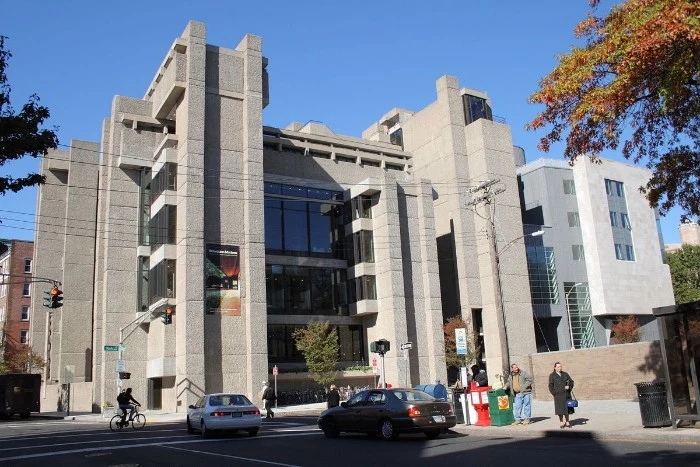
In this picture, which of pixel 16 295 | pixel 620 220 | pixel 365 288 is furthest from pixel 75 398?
pixel 620 220

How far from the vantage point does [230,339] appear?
42562 millimetres

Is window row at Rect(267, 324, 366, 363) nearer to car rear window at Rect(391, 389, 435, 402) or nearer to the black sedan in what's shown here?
the black sedan

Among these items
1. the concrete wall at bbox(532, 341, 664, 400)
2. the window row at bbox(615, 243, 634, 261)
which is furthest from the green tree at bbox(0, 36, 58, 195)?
the window row at bbox(615, 243, 634, 261)

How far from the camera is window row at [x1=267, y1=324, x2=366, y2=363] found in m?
48.2

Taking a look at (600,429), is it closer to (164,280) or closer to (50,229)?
(164,280)

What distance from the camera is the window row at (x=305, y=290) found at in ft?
162

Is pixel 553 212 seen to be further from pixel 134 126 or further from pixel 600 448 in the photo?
pixel 600 448

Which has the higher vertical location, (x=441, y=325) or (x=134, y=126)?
(x=134, y=126)

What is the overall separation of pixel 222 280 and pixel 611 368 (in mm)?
25257

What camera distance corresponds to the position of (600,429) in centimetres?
1562

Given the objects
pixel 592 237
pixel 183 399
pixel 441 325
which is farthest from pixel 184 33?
pixel 592 237

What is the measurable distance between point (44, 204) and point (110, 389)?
81.7 ft

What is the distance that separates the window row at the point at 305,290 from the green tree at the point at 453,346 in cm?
836

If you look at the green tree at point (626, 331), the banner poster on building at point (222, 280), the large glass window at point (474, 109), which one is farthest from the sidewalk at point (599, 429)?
the green tree at point (626, 331)
